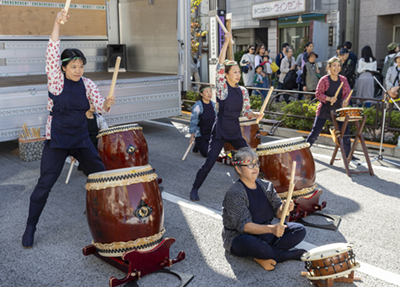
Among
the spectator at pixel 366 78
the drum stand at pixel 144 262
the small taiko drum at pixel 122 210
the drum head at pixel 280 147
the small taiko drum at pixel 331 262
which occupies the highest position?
the spectator at pixel 366 78

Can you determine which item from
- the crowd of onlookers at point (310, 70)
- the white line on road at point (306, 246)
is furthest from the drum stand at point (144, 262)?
the crowd of onlookers at point (310, 70)

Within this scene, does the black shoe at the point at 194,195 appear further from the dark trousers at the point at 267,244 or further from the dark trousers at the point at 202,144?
the dark trousers at the point at 202,144

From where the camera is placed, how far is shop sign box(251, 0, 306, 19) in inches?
669

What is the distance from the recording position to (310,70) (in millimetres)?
10500

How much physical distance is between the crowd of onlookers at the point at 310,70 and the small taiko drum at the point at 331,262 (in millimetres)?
6767

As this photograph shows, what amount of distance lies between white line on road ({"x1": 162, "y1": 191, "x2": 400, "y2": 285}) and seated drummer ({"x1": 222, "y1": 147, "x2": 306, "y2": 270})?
398 millimetres

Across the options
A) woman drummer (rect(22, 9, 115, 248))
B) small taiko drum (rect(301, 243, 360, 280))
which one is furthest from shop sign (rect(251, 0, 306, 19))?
small taiko drum (rect(301, 243, 360, 280))

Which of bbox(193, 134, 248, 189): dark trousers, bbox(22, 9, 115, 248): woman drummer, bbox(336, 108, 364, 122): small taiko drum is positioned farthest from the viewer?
bbox(336, 108, 364, 122): small taiko drum

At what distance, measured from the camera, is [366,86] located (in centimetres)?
1020

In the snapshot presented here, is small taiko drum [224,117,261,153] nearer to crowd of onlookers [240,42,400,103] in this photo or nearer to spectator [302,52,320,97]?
crowd of onlookers [240,42,400,103]

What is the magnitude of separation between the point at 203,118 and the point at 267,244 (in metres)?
3.76

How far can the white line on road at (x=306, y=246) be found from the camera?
11.2 ft

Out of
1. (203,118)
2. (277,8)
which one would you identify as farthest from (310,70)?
(277,8)

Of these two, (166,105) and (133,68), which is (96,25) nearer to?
(133,68)
